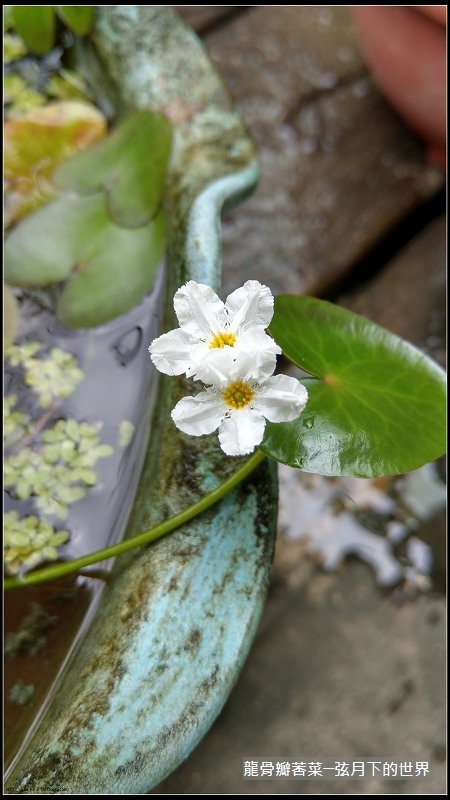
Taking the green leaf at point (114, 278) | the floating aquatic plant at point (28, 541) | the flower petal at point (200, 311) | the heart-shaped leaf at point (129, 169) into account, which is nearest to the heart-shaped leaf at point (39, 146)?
the heart-shaped leaf at point (129, 169)

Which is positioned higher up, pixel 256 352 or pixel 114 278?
pixel 256 352

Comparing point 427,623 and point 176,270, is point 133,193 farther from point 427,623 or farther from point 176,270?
point 427,623

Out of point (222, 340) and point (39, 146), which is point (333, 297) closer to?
point (39, 146)

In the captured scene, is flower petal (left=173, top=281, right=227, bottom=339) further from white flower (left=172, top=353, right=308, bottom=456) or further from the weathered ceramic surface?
the weathered ceramic surface

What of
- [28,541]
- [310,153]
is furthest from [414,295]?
[28,541]

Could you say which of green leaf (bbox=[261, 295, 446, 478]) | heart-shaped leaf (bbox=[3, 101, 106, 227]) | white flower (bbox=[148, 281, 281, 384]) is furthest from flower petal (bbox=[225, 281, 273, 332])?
heart-shaped leaf (bbox=[3, 101, 106, 227])

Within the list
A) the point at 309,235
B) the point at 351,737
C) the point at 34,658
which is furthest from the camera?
the point at 309,235

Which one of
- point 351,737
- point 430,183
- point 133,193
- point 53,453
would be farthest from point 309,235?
point 351,737
